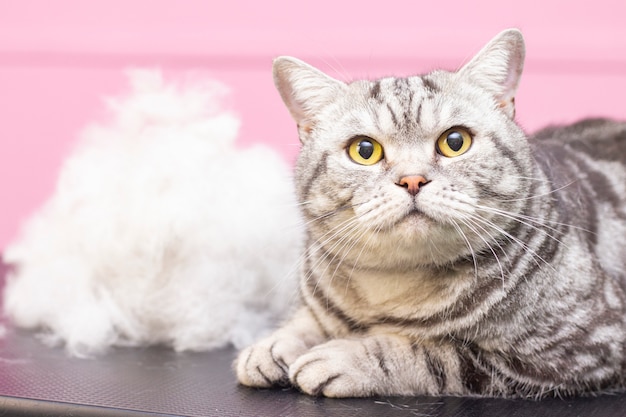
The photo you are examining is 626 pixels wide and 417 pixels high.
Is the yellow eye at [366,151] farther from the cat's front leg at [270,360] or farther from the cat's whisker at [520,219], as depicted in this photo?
the cat's front leg at [270,360]

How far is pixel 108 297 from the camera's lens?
1532mm

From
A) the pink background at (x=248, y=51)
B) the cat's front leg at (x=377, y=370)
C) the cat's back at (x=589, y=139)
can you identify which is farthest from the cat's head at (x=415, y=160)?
the pink background at (x=248, y=51)

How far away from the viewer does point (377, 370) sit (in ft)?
3.63

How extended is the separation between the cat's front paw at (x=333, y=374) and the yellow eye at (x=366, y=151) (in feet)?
0.89

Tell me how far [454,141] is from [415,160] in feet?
0.25

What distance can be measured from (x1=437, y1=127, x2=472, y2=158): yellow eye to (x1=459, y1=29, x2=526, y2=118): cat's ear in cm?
13

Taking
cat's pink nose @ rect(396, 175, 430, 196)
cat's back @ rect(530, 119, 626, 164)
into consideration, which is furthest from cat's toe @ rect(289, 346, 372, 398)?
cat's back @ rect(530, 119, 626, 164)

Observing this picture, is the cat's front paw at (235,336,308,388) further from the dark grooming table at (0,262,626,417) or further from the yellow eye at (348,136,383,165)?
the yellow eye at (348,136,383,165)

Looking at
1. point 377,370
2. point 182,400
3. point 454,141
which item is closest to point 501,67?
point 454,141

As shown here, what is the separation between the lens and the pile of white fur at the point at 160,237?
151 centimetres

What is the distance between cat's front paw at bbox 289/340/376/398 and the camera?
1.09 m

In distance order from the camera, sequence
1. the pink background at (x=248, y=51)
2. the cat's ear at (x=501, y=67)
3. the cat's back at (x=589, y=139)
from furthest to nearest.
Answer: the pink background at (x=248, y=51) < the cat's back at (x=589, y=139) < the cat's ear at (x=501, y=67)

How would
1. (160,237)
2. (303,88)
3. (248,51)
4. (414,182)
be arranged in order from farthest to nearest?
(248,51)
(160,237)
(303,88)
(414,182)

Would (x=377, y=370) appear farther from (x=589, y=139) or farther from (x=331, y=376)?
(x=589, y=139)
